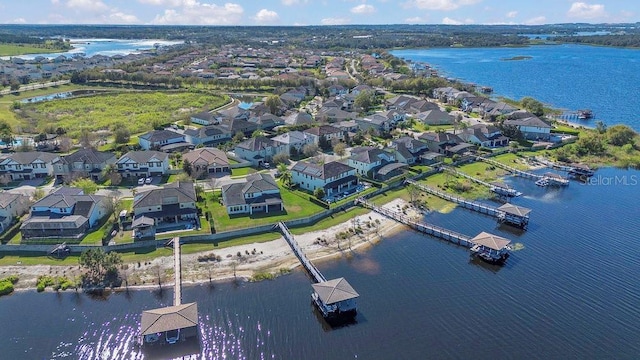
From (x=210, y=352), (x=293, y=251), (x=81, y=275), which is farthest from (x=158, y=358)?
(x=293, y=251)

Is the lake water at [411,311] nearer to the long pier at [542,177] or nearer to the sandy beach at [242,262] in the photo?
the sandy beach at [242,262]

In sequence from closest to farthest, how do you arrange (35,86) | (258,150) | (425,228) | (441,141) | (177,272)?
(177,272) → (425,228) → (258,150) → (441,141) → (35,86)

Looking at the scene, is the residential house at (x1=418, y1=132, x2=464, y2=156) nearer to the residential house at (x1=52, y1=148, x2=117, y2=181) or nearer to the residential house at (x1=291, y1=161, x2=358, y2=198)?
the residential house at (x1=291, y1=161, x2=358, y2=198)

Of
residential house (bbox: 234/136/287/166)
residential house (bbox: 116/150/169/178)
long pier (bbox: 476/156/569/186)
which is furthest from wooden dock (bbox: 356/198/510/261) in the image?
residential house (bbox: 116/150/169/178)

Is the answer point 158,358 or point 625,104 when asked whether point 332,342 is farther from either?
point 625,104

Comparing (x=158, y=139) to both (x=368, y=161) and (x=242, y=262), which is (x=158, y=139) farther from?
(x=242, y=262)

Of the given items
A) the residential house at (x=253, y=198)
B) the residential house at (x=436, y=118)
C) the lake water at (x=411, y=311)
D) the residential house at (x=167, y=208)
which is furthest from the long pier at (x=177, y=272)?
the residential house at (x=436, y=118)

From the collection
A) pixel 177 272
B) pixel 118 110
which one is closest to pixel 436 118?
pixel 177 272
